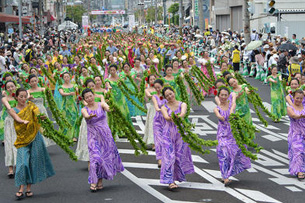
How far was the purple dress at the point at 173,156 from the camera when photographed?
380 inches

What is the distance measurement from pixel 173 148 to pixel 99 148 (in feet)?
3.73

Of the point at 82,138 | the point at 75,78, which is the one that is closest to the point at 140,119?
the point at 75,78

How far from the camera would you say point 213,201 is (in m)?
9.06

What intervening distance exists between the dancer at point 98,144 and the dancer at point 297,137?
9.55ft

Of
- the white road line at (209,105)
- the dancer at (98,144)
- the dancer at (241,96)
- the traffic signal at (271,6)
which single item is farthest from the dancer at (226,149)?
the traffic signal at (271,6)

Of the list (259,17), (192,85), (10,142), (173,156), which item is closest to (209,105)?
(192,85)

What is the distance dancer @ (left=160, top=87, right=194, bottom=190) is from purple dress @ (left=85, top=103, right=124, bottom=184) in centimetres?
84

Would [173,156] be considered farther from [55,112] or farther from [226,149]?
[55,112]

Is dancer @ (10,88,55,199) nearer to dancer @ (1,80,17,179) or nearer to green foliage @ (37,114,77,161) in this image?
green foliage @ (37,114,77,161)

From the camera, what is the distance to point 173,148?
978 cm

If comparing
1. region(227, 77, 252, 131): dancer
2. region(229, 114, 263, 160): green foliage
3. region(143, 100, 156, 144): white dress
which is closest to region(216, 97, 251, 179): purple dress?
region(229, 114, 263, 160): green foliage

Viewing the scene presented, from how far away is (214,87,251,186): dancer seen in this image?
32.5 feet

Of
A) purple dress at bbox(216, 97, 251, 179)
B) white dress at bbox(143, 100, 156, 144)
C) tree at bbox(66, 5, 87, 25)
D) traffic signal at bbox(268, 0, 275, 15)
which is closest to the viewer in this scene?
purple dress at bbox(216, 97, 251, 179)

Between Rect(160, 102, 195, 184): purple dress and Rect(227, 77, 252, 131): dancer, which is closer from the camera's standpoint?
Rect(160, 102, 195, 184): purple dress
